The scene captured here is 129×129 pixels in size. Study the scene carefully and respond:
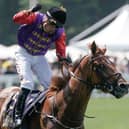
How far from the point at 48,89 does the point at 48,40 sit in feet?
2.59

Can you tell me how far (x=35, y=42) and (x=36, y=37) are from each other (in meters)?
0.09

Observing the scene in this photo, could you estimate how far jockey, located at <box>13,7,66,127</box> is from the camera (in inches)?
519

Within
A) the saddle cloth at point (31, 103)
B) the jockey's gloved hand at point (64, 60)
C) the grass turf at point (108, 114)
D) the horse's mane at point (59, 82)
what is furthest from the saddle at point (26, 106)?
the grass turf at point (108, 114)

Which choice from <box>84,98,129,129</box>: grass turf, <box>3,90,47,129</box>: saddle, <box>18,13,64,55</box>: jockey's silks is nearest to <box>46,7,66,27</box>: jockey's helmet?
<box>18,13,64,55</box>: jockey's silks

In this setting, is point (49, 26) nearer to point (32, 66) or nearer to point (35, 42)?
point (35, 42)

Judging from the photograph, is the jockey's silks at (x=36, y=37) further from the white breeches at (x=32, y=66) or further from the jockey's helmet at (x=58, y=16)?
the jockey's helmet at (x=58, y=16)

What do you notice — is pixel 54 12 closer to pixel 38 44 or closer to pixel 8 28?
pixel 38 44

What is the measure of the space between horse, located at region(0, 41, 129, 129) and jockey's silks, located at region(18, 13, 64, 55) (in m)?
0.75

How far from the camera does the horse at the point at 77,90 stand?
12164 millimetres

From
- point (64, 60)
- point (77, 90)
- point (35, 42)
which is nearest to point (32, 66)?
point (35, 42)

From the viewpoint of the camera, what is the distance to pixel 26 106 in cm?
1336

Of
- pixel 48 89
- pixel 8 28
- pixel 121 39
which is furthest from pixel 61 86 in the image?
pixel 8 28

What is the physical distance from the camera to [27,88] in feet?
43.8

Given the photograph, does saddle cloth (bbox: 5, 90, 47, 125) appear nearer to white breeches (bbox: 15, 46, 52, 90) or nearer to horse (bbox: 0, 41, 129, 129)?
horse (bbox: 0, 41, 129, 129)
